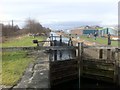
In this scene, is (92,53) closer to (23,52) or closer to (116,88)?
(116,88)

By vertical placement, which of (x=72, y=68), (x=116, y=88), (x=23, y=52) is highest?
(x=23, y=52)

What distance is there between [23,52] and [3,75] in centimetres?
536

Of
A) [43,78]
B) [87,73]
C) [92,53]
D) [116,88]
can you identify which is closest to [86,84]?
[87,73]

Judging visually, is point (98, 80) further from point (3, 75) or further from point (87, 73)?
point (3, 75)

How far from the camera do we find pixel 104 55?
42.1ft

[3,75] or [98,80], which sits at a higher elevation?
[3,75]

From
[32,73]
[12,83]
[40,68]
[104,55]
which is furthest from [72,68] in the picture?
[12,83]

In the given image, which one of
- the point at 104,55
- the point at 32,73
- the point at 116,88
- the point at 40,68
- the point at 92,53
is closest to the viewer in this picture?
the point at 32,73

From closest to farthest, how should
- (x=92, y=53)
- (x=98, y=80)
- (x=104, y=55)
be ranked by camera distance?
1. (x=98, y=80)
2. (x=104, y=55)
3. (x=92, y=53)

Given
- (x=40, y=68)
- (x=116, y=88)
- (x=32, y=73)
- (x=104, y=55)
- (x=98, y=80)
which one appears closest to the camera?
(x=32, y=73)

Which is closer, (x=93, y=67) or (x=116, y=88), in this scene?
(x=116, y=88)

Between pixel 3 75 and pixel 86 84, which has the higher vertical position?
pixel 3 75

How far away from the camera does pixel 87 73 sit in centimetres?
1195

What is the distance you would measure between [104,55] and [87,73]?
1577 mm
